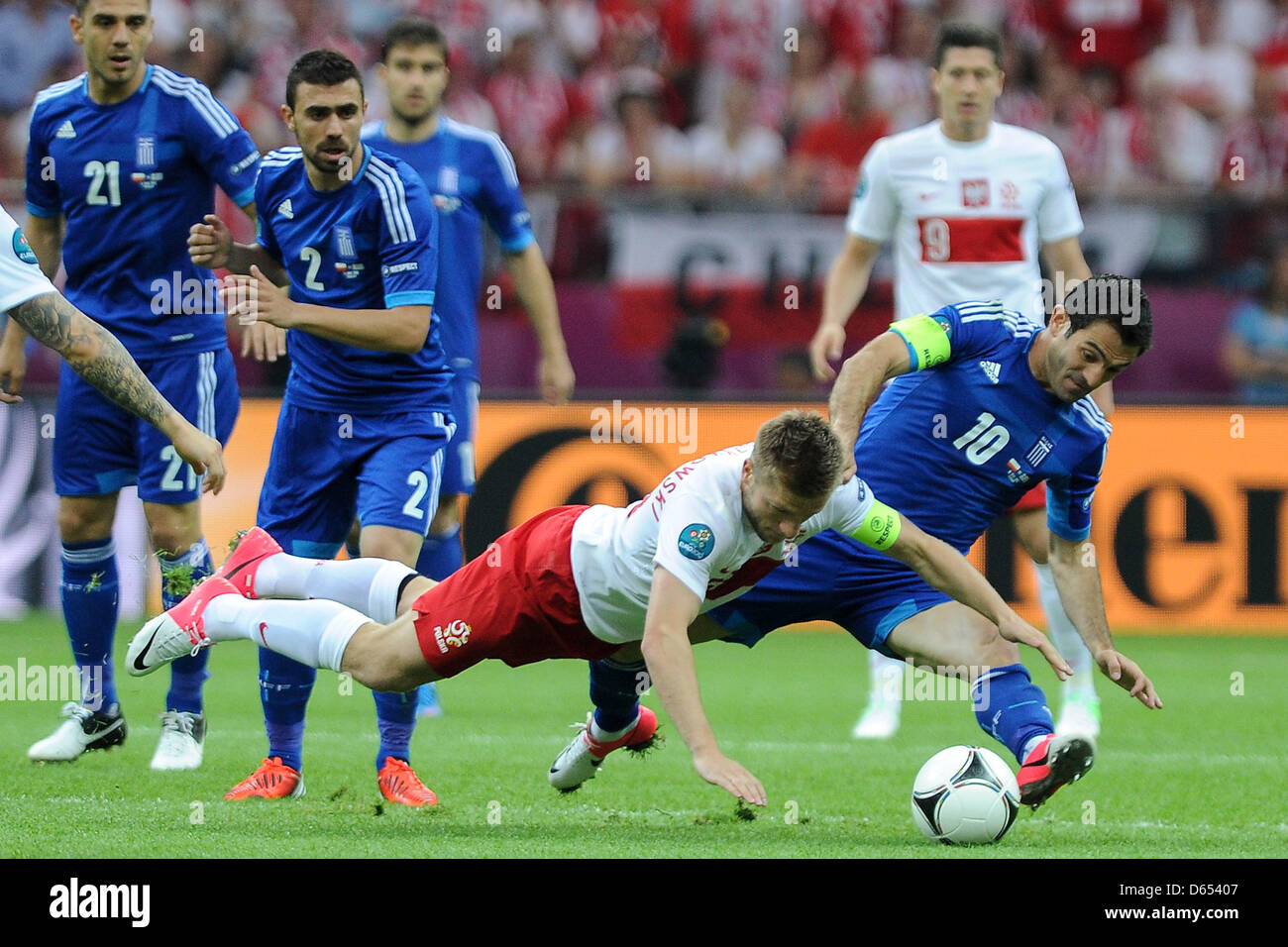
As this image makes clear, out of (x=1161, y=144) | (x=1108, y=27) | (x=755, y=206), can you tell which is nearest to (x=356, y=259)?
(x=755, y=206)

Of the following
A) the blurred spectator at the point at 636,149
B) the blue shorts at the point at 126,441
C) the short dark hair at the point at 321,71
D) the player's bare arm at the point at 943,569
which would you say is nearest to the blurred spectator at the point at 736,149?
the blurred spectator at the point at 636,149

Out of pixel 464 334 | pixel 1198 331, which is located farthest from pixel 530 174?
pixel 464 334

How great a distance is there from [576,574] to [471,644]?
37 centimetres

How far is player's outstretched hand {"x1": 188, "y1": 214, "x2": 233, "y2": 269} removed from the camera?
6.34 metres

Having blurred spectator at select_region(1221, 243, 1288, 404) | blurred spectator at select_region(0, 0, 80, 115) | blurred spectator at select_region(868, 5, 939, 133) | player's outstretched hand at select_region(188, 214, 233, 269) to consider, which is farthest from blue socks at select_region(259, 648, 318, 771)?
blurred spectator at select_region(0, 0, 80, 115)

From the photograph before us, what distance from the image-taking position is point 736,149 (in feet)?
46.6

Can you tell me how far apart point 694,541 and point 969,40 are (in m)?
3.76

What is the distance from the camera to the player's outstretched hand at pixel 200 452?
562 centimetres

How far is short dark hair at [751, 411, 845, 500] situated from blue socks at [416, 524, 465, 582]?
347cm

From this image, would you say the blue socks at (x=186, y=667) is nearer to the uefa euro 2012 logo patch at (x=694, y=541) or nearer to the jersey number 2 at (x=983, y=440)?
the uefa euro 2012 logo patch at (x=694, y=541)

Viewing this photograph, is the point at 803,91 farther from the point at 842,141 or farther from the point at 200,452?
the point at 200,452

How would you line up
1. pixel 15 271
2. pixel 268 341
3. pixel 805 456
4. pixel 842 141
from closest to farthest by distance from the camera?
pixel 805 456
pixel 15 271
pixel 268 341
pixel 842 141

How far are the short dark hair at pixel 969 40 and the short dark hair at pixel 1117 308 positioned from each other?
7.56 ft
